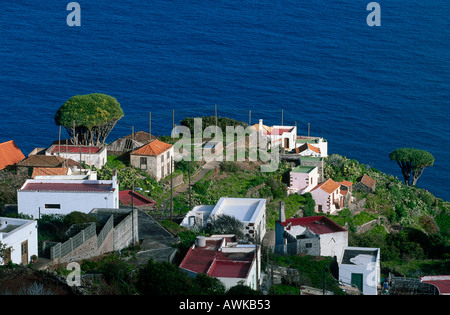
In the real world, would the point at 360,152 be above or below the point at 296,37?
below

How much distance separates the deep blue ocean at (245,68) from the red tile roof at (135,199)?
57.2 m

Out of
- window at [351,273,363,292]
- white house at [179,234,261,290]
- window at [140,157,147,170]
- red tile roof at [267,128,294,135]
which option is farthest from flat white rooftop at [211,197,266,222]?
red tile roof at [267,128,294,135]

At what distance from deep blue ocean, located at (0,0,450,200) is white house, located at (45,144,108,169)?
4979cm

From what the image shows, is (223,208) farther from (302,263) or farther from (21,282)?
(21,282)

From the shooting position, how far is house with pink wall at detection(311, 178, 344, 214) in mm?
72062

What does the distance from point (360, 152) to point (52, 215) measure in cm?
8087

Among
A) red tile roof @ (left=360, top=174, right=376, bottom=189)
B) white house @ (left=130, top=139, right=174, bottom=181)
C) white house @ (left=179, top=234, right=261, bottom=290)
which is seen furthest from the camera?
red tile roof @ (left=360, top=174, right=376, bottom=189)

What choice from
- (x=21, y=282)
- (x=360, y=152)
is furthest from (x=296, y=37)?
(x=21, y=282)

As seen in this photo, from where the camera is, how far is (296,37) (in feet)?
592

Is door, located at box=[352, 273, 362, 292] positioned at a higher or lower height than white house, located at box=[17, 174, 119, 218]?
lower

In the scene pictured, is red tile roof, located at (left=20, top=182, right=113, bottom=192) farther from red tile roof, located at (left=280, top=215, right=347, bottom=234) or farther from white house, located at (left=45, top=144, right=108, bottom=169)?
white house, located at (left=45, top=144, right=108, bottom=169)

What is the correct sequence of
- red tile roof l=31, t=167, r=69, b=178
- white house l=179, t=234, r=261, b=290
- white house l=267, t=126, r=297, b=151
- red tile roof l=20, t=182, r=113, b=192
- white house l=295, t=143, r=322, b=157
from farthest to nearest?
1. white house l=267, t=126, r=297, b=151
2. white house l=295, t=143, r=322, b=157
3. red tile roof l=31, t=167, r=69, b=178
4. red tile roof l=20, t=182, r=113, b=192
5. white house l=179, t=234, r=261, b=290

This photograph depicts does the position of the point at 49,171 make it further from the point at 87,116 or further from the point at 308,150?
the point at 308,150
